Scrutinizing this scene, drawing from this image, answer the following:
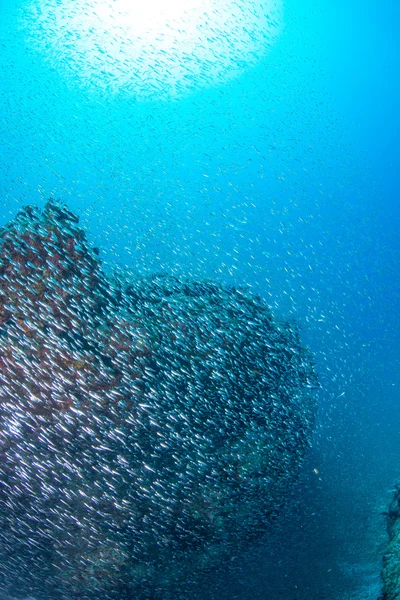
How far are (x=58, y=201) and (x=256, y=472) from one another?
7.84 meters

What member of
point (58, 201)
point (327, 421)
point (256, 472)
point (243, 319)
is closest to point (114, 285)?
point (58, 201)

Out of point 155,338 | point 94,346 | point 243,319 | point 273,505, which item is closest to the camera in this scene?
point 94,346

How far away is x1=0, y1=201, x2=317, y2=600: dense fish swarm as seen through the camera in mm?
7586

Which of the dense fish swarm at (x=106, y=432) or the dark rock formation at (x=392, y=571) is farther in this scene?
the dense fish swarm at (x=106, y=432)

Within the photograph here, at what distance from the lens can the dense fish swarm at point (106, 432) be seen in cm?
759

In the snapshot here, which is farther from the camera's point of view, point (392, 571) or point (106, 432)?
point (106, 432)

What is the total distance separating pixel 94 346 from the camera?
320 inches

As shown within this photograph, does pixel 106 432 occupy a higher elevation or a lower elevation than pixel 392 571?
higher

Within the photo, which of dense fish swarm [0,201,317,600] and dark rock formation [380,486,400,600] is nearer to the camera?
dark rock formation [380,486,400,600]

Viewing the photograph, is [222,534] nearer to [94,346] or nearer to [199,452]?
[199,452]

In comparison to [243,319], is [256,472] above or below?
below

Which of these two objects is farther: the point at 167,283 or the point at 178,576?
the point at 167,283

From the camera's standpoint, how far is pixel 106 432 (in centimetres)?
790

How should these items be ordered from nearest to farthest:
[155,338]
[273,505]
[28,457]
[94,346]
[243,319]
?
[28,457], [94,346], [155,338], [273,505], [243,319]
